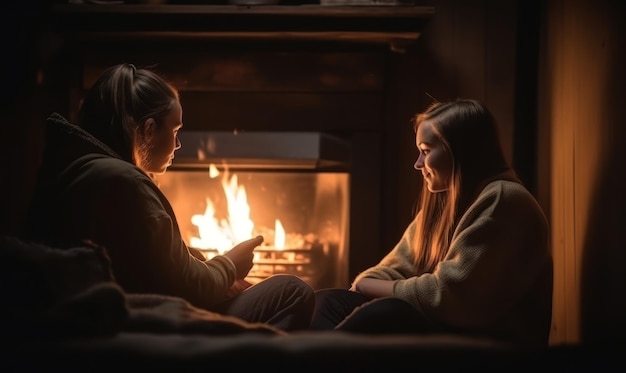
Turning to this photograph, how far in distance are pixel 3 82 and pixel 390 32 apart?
134 centimetres

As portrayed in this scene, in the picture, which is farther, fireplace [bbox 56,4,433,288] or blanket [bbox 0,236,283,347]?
fireplace [bbox 56,4,433,288]

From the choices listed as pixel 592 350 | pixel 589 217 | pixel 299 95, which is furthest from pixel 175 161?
pixel 592 350

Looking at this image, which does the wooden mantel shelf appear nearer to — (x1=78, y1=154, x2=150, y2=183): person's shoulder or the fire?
the fire

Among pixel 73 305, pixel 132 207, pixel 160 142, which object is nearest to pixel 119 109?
pixel 160 142

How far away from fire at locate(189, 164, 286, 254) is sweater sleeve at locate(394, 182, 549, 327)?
3.94 ft

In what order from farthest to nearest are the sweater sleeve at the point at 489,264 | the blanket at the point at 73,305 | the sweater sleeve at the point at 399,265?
the sweater sleeve at the point at 399,265 → the sweater sleeve at the point at 489,264 → the blanket at the point at 73,305

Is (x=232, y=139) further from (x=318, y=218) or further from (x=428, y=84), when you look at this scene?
(x=428, y=84)

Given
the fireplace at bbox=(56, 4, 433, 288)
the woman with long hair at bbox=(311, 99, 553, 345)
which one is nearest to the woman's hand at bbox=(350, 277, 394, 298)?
the woman with long hair at bbox=(311, 99, 553, 345)

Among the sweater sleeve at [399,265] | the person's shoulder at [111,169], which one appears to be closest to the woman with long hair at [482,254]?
the sweater sleeve at [399,265]

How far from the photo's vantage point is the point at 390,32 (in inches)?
107

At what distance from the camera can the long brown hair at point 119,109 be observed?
1.91 meters

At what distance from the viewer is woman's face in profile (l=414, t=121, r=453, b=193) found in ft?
6.83

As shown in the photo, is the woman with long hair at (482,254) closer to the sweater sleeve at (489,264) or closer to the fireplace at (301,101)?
the sweater sleeve at (489,264)

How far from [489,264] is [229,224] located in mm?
1409
